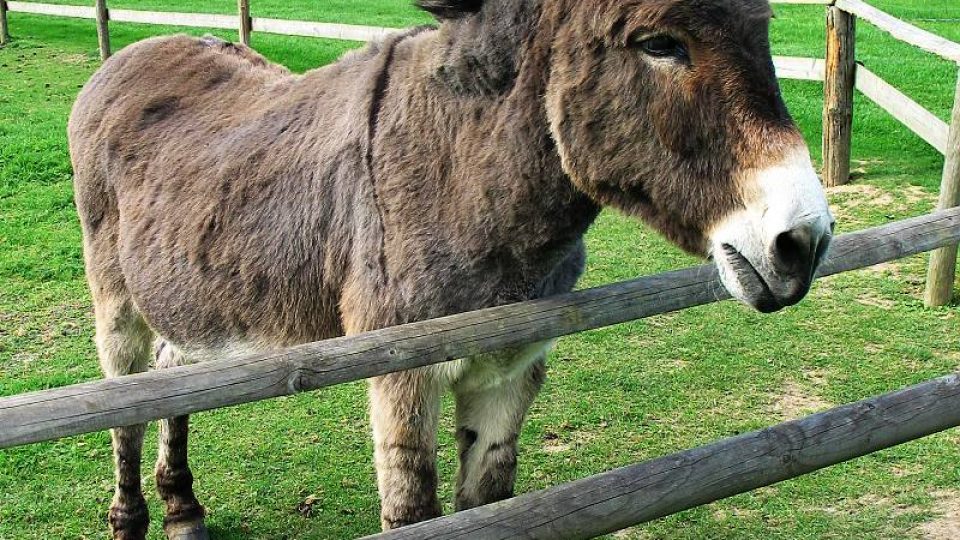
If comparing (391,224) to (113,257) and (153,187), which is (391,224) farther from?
(113,257)

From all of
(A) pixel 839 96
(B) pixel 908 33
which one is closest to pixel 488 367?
(B) pixel 908 33

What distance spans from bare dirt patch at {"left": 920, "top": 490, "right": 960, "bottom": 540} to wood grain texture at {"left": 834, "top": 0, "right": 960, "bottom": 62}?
3.16m

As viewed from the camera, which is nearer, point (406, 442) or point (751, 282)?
point (751, 282)

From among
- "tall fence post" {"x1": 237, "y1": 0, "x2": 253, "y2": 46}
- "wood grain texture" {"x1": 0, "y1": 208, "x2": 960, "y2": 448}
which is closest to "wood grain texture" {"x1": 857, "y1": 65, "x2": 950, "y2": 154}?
"wood grain texture" {"x1": 0, "y1": 208, "x2": 960, "y2": 448}

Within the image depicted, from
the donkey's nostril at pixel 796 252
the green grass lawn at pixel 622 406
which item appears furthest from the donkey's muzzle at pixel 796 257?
the green grass lawn at pixel 622 406

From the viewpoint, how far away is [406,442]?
115 inches

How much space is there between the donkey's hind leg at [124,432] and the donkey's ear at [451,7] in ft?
6.37

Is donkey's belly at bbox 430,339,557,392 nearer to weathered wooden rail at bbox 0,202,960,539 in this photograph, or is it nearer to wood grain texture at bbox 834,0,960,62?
weathered wooden rail at bbox 0,202,960,539

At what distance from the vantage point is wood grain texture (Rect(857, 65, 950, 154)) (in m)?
6.52

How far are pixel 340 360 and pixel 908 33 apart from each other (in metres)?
6.23

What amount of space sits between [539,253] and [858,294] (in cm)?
414

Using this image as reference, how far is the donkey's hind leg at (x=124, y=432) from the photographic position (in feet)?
13.1

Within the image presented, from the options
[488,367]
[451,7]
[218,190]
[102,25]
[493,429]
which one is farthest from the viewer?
[102,25]

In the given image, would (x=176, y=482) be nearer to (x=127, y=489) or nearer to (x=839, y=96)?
(x=127, y=489)
